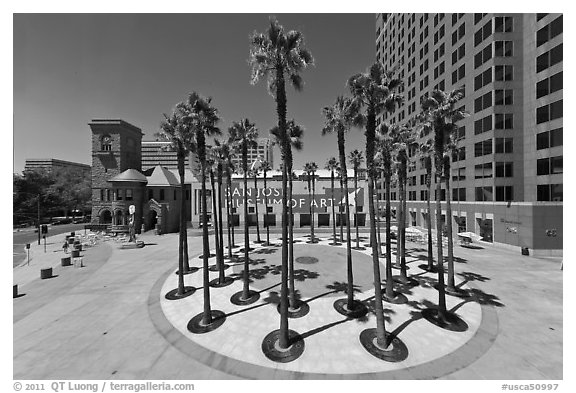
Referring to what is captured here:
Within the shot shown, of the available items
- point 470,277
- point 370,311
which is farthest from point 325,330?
point 470,277

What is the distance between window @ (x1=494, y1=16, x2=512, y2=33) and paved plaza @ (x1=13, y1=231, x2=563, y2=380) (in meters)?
35.0

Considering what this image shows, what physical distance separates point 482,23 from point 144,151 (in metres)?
173

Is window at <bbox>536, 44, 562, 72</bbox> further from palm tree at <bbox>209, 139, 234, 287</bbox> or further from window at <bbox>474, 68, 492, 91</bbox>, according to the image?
palm tree at <bbox>209, 139, 234, 287</bbox>

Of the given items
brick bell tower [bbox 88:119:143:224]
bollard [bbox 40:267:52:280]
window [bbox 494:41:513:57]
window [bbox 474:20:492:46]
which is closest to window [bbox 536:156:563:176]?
window [bbox 494:41:513:57]

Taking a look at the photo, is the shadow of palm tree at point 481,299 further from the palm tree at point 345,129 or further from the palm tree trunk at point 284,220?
the palm tree trunk at point 284,220

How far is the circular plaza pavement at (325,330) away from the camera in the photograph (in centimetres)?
1018

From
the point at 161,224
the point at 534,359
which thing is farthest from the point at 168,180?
the point at 534,359

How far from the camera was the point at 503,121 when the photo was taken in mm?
31734

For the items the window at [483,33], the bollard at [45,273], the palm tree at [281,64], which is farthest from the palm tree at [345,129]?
the window at [483,33]

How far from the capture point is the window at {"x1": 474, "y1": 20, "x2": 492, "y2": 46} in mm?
33375

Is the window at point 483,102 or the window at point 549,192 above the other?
the window at point 483,102

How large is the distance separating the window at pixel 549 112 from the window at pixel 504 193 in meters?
9.48

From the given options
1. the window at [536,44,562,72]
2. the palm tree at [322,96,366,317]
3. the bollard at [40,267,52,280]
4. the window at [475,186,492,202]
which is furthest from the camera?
the window at [475,186,492,202]

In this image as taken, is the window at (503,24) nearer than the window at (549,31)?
No
